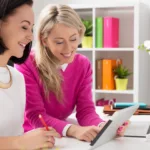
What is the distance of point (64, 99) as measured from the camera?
6.01 ft

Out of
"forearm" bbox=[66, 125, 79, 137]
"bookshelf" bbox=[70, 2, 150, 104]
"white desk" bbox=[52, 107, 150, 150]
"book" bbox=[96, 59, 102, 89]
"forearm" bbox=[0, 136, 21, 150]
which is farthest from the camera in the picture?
"book" bbox=[96, 59, 102, 89]

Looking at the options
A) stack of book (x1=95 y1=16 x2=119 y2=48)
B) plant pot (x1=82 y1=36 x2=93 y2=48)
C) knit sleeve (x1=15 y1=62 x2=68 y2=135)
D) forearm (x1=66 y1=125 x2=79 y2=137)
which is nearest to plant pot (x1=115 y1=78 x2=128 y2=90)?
stack of book (x1=95 y1=16 x2=119 y2=48)

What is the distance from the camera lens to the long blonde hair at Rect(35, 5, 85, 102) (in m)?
1.73

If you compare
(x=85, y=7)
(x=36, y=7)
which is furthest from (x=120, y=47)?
(x=36, y=7)

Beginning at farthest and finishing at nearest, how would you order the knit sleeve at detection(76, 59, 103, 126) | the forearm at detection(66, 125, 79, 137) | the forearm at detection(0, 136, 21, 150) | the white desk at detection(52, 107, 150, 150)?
1. the knit sleeve at detection(76, 59, 103, 126)
2. the forearm at detection(66, 125, 79, 137)
3. the white desk at detection(52, 107, 150, 150)
4. the forearm at detection(0, 136, 21, 150)

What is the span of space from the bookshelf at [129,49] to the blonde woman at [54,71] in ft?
5.75

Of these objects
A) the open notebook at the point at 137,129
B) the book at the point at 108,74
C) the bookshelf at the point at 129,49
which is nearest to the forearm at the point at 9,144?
the open notebook at the point at 137,129

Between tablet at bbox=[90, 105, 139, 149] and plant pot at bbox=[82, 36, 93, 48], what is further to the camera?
plant pot at bbox=[82, 36, 93, 48]

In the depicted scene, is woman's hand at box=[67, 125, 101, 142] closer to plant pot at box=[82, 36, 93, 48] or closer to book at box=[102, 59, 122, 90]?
book at box=[102, 59, 122, 90]

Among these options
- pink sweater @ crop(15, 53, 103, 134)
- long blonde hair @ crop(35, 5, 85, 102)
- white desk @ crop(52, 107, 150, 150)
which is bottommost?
white desk @ crop(52, 107, 150, 150)

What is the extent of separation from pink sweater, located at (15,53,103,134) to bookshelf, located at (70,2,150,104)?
1.63 meters

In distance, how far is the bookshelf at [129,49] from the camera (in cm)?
353

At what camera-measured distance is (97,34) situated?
12.2ft

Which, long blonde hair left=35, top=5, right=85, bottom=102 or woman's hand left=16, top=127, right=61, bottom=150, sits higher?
long blonde hair left=35, top=5, right=85, bottom=102
